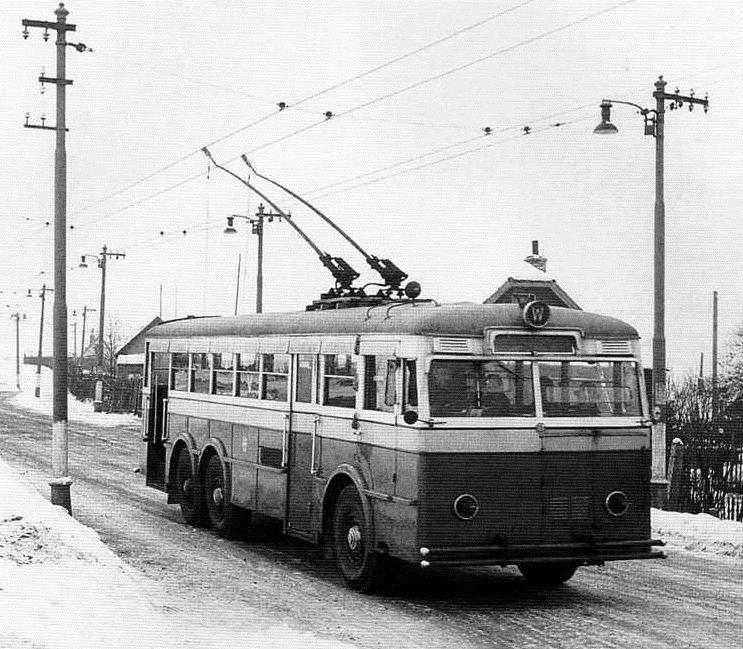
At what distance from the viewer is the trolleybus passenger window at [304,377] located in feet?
42.0

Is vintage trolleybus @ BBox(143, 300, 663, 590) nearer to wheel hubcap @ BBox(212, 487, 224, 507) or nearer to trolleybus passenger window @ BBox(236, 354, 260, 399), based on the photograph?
trolleybus passenger window @ BBox(236, 354, 260, 399)

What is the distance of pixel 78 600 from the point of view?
944cm

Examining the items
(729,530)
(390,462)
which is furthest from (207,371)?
(729,530)

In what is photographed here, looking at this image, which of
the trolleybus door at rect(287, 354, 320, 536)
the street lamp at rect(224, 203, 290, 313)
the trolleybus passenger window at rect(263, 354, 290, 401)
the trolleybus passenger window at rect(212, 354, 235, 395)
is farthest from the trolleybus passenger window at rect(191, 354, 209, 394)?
the street lamp at rect(224, 203, 290, 313)

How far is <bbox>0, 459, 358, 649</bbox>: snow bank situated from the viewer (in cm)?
824

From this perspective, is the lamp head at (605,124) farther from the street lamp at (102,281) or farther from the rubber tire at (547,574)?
the street lamp at (102,281)

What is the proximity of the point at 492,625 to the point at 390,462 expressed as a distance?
68.2 inches

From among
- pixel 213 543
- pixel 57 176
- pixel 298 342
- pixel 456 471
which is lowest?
pixel 213 543

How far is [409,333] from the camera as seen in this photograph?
10734 millimetres

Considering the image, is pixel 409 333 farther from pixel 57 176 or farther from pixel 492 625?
pixel 57 176

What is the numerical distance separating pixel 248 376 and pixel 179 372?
2808mm

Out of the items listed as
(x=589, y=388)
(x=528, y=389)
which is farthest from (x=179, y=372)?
(x=589, y=388)

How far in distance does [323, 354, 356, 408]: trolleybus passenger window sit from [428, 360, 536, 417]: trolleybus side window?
1.41 metres

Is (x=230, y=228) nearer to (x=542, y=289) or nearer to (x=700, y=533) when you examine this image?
(x=542, y=289)
